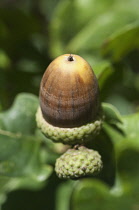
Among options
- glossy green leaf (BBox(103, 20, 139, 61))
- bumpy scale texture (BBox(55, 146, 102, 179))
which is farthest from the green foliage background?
bumpy scale texture (BBox(55, 146, 102, 179))

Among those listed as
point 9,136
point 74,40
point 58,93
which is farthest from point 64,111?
point 74,40

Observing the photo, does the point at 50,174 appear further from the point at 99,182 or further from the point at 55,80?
the point at 55,80

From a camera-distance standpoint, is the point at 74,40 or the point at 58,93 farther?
the point at 74,40

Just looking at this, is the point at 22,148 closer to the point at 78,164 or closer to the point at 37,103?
the point at 37,103

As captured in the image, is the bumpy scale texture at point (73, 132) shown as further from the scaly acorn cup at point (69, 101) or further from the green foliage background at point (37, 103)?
the green foliage background at point (37, 103)

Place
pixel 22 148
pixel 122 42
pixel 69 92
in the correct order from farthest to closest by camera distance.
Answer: pixel 122 42, pixel 22 148, pixel 69 92

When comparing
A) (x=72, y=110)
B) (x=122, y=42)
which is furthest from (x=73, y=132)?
(x=122, y=42)

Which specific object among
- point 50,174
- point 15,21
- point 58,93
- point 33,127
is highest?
point 58,93
